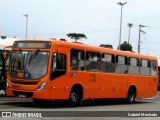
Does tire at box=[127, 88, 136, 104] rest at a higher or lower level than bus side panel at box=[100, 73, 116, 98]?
lower

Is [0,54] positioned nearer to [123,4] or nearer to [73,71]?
[73,71]

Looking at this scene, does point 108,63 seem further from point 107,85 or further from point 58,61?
point 58,61

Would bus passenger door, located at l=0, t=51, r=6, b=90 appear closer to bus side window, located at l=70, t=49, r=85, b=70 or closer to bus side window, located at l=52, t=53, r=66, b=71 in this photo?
bus side window, located at l=70, t=49, r=85, b=70

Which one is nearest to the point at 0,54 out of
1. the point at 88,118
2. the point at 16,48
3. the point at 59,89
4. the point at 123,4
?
the point at 16,48

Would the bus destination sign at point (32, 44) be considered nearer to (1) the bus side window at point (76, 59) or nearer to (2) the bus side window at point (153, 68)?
(1) the bus side window at point (76, 59)

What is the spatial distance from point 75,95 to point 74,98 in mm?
189

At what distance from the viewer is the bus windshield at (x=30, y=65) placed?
1812 centimetres

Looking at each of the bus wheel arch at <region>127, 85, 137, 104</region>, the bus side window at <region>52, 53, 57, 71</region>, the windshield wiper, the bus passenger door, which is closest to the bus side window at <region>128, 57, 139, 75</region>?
the bus wheel arch at <region>127, 85, 137, 104</region>

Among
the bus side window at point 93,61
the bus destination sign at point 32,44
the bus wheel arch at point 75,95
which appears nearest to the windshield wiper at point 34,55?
the bus destination sign at point 32,44

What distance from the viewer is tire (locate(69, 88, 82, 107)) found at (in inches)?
764

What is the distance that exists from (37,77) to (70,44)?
2.39m

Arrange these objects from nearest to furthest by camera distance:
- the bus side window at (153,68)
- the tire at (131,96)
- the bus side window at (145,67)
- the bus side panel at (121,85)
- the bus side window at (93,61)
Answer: the bus side window at (93,61)
the bus side panel at (121,85)
the tire at (131,96)
the bus side window at (145,67)
the bus side window at (153,68)

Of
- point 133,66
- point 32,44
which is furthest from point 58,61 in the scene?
point 133,66

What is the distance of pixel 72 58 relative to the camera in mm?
19484
